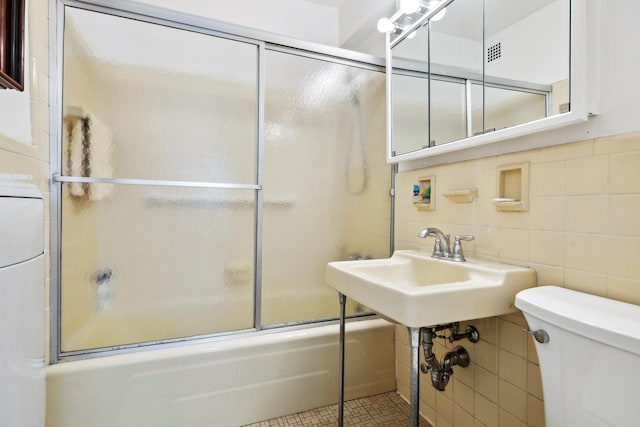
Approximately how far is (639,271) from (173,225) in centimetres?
158

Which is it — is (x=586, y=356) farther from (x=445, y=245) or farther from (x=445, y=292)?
(x=445, y=245)

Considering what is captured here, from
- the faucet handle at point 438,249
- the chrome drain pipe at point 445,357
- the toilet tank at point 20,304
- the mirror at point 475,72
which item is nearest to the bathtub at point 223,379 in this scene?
the toilet tank at point 20,304

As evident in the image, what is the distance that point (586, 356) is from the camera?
70cm

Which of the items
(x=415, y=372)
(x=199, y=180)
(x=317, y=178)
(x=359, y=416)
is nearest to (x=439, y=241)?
(x=415, y=372)

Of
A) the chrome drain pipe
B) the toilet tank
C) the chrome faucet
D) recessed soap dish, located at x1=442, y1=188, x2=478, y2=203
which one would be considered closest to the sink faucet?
the chrome faucet

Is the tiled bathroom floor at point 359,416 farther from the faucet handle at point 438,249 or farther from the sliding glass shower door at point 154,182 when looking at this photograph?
the faucet handle at point 438,249

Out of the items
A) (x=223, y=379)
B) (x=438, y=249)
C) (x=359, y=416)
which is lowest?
(x=359, y=416)

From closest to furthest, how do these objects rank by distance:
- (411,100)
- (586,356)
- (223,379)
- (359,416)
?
(586,356)
(223,379)
(359,416)
(411,100)

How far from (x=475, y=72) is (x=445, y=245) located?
71 cm

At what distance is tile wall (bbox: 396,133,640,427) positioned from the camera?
83 centimetres

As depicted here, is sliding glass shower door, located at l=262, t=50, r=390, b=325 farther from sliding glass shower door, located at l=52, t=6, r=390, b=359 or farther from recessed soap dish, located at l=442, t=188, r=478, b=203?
recessed soap dish, located at l=442, t=188, r=478, b=203

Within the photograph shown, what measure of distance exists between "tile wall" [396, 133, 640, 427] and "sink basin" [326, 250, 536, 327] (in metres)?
0.10

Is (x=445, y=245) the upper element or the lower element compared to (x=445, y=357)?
upper

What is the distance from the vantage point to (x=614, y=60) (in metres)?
0.84
